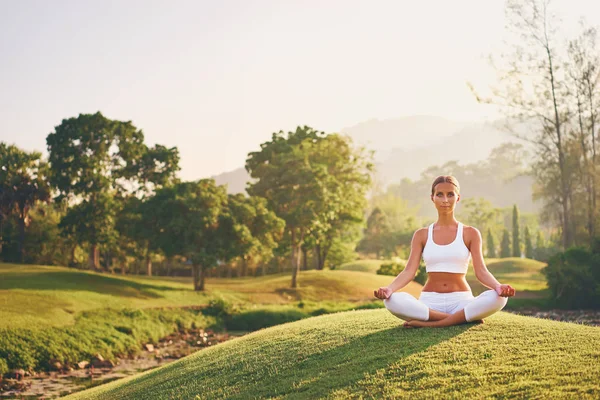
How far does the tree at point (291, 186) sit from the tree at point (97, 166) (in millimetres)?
6534

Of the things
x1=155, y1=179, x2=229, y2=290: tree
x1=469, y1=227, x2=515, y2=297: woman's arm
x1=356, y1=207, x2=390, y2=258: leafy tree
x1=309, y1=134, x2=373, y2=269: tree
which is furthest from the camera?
x1=356, y1=207, x2=390, y2=258: leafy tree

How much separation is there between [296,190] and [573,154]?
21063 millimetres

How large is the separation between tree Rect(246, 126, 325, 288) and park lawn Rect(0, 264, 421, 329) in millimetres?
2647

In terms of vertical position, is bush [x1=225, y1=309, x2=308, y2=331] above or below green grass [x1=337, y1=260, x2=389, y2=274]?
below

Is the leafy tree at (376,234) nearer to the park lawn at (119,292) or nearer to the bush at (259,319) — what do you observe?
the park lawn at (119,292)

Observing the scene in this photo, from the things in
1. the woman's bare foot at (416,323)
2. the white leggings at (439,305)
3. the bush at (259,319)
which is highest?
the white leggings at (439,305)

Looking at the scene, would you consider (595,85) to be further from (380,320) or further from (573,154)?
(380,320)

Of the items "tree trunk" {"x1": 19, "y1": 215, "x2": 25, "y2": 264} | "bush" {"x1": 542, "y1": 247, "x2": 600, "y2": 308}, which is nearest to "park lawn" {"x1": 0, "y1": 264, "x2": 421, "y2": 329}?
"tree trunk" {"x1": 19, "y1": 215, "x2": 25, "y2": 264}

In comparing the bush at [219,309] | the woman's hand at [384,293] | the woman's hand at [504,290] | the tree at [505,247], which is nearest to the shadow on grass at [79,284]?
the bush at [219,309]

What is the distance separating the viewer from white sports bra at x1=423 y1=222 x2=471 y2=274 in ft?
31.0

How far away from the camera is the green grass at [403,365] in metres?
7.41

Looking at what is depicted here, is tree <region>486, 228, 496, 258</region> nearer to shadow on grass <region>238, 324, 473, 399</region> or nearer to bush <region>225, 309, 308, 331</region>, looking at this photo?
bush <region>225, 309, 308, 331</region>

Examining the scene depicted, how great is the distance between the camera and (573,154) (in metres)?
47.1

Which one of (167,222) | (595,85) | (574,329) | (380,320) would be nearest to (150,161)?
(167,222)
